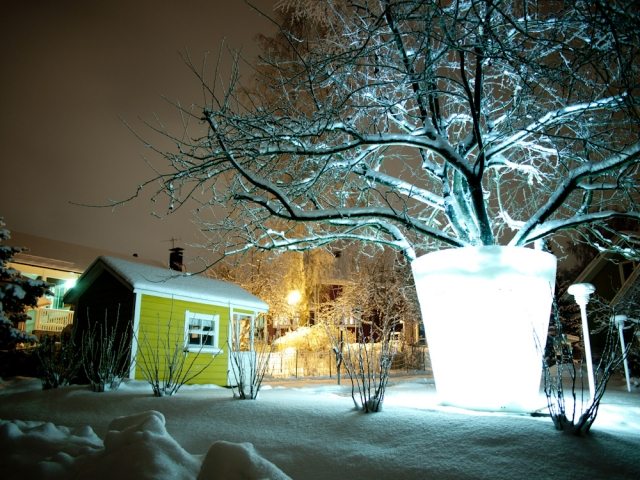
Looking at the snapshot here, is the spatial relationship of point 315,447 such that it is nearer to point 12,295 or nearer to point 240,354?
point 240,354

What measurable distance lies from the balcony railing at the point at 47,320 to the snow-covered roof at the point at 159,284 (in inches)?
400

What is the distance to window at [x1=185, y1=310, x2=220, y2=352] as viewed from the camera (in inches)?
465

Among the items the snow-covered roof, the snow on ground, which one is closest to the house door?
the snow-covered roof

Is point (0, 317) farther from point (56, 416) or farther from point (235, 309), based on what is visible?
point (56, 416)

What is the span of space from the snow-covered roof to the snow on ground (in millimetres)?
6368

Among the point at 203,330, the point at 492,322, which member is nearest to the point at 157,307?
the point at 203,330

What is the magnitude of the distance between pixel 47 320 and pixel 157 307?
43.9 ft

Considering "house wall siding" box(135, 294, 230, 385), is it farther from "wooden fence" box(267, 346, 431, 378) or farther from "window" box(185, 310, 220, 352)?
"wooden fence" box(267, 346, 431, 378)

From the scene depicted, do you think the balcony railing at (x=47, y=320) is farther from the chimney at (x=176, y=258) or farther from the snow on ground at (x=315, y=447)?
the snow on ground at (x=315, y=447)

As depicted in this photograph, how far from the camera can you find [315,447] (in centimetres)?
339

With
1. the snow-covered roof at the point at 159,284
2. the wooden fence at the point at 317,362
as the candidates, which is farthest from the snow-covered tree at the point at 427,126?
the wooden fence at the point at 317,362

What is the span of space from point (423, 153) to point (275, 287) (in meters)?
16.7

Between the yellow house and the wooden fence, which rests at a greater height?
the yellow house

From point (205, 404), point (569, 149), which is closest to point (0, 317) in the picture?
point (205, 404)
